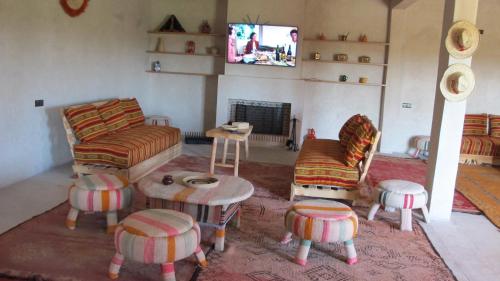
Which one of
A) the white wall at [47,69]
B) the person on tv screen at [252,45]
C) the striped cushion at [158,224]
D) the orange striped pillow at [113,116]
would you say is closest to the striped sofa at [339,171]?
the striped cushion at [158,224]

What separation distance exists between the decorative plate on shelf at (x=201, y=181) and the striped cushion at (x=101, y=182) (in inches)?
20.2

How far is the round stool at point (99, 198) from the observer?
136 inches

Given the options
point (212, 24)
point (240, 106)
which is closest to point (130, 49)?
point (212, 24)

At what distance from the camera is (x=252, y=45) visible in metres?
7.47

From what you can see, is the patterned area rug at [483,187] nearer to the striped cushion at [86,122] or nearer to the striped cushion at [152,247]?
the striped cushion at [152,247]

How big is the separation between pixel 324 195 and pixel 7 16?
3615 mm

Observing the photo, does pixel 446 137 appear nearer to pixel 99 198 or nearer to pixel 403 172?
pixel 403 172

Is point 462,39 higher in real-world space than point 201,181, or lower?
higher

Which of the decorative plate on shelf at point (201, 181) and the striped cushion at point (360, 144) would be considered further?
the striped cushion at point (360, 144)

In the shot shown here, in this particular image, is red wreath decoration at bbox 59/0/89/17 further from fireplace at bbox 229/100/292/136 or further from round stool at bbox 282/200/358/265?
round stool at bbox 282/200/358/265

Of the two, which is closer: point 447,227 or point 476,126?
point 447,227


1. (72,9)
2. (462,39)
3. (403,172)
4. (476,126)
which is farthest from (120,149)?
(476,126)

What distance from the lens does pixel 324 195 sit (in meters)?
4.57

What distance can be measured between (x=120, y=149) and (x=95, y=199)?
1.36m
